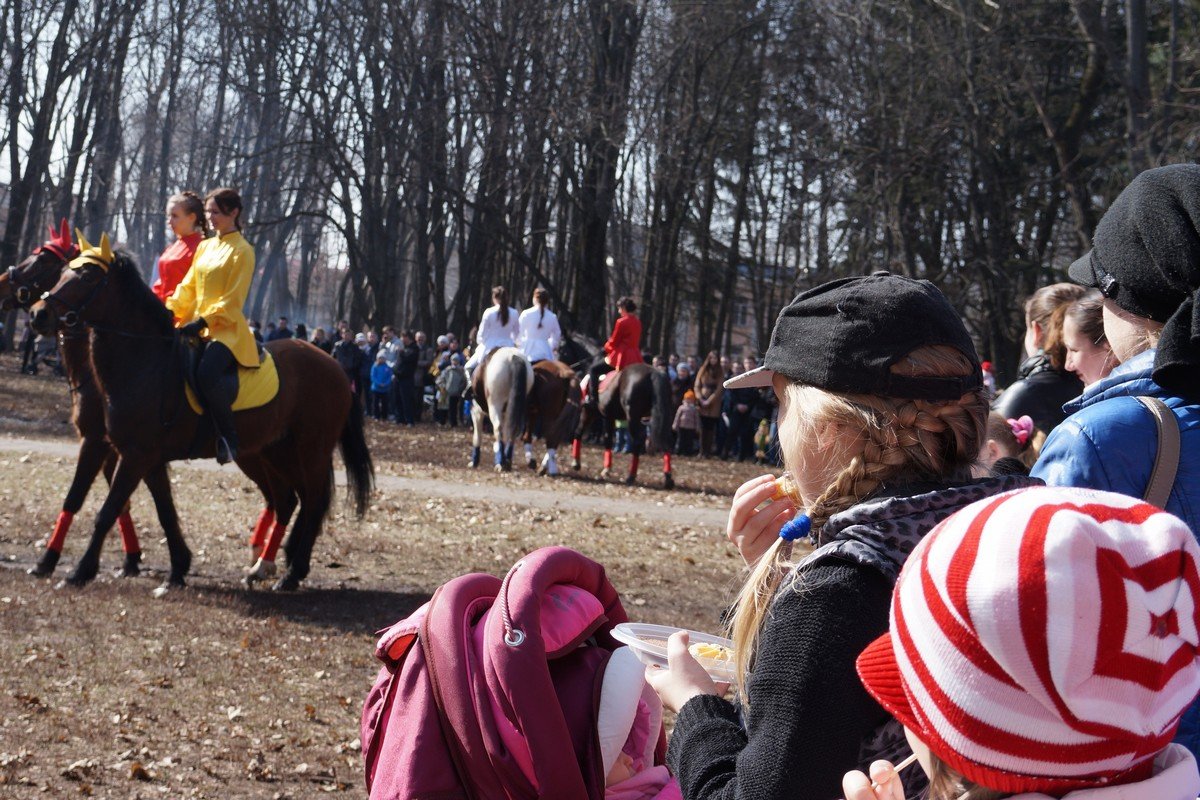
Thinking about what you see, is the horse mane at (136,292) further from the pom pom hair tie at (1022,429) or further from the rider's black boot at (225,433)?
the pom pom hair tie at (1022,429)

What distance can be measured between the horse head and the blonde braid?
7.94 metres

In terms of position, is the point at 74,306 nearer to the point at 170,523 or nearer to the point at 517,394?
the point at 170,523

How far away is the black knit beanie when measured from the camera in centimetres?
249

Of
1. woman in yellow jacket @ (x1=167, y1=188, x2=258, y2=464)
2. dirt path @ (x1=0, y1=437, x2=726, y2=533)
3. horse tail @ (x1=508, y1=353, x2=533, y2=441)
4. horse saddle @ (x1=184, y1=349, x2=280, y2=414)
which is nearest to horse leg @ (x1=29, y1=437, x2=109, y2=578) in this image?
horse saddle @ (x1=184, y1=349, x2=280, y2=414)

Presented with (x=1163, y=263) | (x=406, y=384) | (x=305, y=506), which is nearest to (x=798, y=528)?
(x=1163, y=263)

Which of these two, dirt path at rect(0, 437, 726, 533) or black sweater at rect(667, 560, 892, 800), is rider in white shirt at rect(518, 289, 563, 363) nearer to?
dirt path at rect(0, 437, 726, 533)

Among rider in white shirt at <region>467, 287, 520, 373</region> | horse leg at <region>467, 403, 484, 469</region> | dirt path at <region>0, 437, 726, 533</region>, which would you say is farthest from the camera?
rider in white shirt at <region>467, 287, 520, 373</region>

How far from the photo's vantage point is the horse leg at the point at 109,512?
8039mm

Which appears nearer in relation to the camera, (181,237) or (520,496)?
(181,237)

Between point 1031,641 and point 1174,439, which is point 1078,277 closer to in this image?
point 1174,439

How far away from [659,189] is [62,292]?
2435 cm

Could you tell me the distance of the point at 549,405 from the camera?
18125 mm

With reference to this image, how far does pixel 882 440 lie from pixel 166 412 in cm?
710

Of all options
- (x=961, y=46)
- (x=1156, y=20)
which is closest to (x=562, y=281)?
(x=961, y=46)
